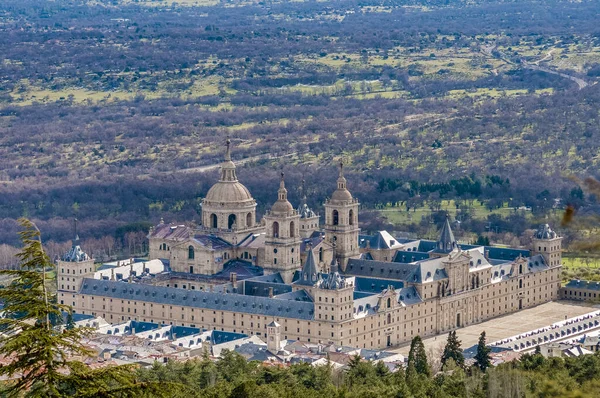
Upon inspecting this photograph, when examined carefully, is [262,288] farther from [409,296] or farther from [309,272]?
[409,296]

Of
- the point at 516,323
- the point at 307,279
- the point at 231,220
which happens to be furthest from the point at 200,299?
the point at 516,323

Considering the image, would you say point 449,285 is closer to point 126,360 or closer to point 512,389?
point 126,360

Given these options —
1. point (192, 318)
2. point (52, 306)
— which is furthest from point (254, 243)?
point (52, 306)

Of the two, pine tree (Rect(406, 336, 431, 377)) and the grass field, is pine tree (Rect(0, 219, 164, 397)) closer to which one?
pine tree (Rect(406, 336, 431, 377))

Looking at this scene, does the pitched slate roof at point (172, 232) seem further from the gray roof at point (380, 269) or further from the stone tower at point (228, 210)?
the gray roof at point (380, 269)

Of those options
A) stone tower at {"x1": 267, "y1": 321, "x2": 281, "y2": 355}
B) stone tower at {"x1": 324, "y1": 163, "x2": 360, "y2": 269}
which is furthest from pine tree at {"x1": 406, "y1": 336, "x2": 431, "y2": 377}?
stone tower at {"x1": 324, "y1": 163, "x2": 360, "y2": 269}
